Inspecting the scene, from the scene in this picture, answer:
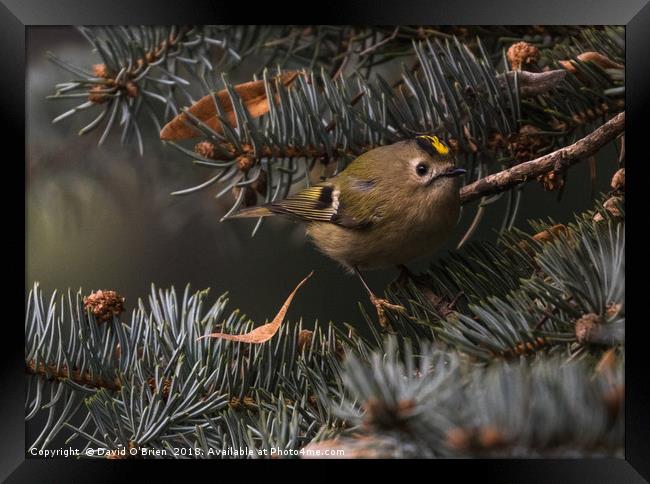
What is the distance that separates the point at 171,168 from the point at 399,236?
424mm

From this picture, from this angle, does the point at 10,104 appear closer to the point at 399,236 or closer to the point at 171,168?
the point at 171,168

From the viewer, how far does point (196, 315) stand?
1087 mm

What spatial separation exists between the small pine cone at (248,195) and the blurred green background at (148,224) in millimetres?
35

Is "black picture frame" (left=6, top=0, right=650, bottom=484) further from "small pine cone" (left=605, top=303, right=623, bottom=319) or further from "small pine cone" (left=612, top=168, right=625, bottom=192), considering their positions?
"small pine cone" (left=605, top=303, right=623, bottom=319)

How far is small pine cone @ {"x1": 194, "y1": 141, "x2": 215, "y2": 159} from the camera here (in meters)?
1.09

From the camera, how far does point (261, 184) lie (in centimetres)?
116

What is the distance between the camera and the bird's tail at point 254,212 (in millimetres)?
1177

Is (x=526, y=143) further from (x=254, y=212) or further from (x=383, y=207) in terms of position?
(x=254, y=212)

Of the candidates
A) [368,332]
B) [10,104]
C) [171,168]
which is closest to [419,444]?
[368,332]

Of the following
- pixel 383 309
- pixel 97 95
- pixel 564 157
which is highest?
pixel 97 95

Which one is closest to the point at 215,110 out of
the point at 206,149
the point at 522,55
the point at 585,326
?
the point at 206,149

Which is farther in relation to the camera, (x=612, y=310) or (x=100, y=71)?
(x=100, y=71)

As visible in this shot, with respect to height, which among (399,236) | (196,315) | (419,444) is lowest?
(419,444)
